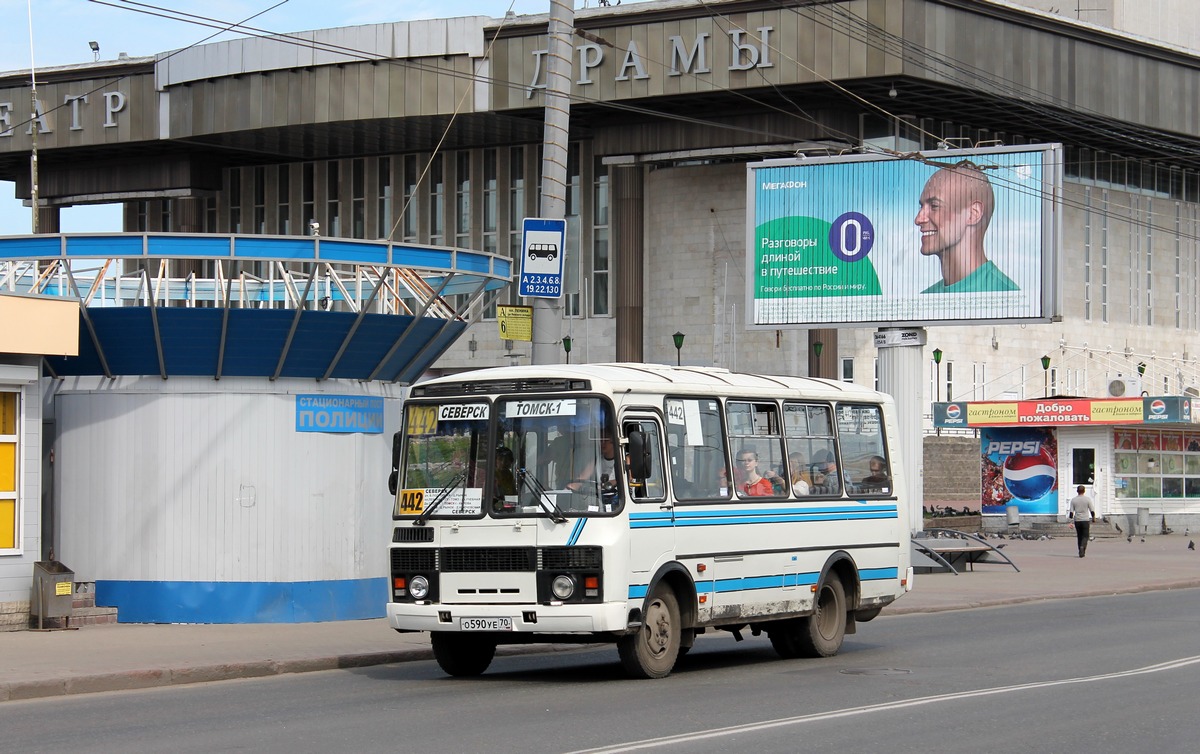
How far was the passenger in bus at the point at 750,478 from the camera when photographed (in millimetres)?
16141

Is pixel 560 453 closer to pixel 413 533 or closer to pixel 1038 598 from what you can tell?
pixel 413 533

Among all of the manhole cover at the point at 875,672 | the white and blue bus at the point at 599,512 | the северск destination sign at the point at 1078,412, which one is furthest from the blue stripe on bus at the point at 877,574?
the северск destination sign at the point at 1078,412

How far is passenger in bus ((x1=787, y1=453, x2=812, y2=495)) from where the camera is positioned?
1688cm

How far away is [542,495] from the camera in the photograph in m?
14.5

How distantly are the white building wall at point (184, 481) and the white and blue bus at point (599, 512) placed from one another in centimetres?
479

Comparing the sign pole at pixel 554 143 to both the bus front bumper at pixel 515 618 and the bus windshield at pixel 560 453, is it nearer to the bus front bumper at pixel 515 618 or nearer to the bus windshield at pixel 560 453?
the bus windshield at pixel 560 453

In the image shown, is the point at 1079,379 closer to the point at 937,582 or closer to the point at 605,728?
the point at 937,582

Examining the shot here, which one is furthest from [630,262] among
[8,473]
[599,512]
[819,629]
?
[599,512]

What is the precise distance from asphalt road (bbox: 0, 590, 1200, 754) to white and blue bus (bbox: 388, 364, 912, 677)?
0.56m

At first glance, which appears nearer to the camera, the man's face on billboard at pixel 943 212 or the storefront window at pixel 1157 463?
the man's face on billboard at pixel 943 212

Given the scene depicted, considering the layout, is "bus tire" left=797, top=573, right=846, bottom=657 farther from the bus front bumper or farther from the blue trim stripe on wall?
the blue trim stripe on wall

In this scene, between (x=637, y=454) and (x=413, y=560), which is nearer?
(x=637, y=454)

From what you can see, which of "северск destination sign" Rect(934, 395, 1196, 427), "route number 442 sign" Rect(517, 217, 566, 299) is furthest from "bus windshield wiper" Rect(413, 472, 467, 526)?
"северск destination sign" Rect(934, 395, 1196, 427)

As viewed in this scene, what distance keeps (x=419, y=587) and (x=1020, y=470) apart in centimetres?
3678
